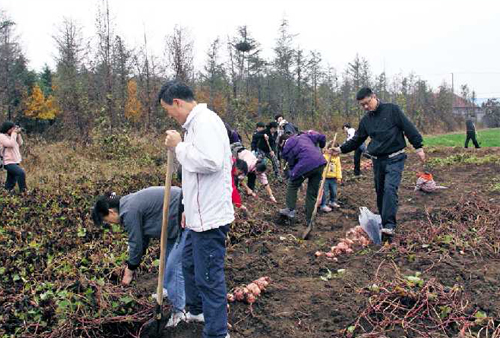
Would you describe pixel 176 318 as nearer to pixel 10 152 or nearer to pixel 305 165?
pixel 305 165

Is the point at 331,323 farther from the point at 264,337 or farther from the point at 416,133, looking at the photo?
the point at 416,133

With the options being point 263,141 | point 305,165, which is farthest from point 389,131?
point 263,141

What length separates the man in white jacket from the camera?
277cm

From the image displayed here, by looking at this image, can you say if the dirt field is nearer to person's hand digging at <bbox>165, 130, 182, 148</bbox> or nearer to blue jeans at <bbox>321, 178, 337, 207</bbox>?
blue jeans at <bbox>321, 178, 337, 207</bbox>

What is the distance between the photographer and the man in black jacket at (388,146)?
5.23 meters

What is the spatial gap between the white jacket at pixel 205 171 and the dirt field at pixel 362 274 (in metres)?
1.10

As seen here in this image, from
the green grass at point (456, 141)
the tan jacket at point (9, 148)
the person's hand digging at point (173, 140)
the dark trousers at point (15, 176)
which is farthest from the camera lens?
the green grass at point (456, 141)

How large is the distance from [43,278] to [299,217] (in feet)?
13.5

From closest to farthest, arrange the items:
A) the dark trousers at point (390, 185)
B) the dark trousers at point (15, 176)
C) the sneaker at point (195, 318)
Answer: the sneaker at point (195, 318), the dark trousers at point (390, 185), the dark trousers at point (15, 176)

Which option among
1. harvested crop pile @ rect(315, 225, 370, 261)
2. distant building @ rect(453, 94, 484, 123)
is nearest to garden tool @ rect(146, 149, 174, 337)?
harvested crop pile @ rect(315, 225, 370, 261)

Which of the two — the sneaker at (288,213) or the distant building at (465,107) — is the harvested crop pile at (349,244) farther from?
the distant building at (465,107)

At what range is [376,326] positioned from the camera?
3135 mm

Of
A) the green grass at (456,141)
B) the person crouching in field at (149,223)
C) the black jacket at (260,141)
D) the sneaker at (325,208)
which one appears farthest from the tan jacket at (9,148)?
the green grass at (456,141)

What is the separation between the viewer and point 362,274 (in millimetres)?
4320
